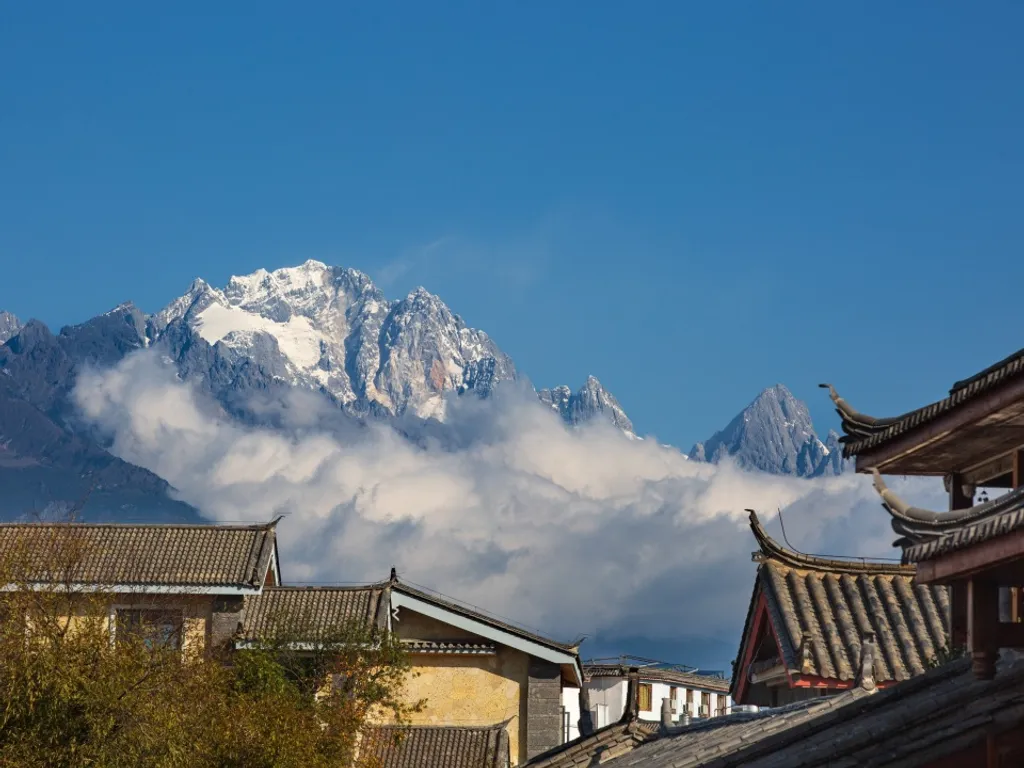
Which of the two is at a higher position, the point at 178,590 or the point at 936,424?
the point at 178,590

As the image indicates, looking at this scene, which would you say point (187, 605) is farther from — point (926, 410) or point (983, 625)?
point (983, 625)

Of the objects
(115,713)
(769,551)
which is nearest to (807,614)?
(769,551)

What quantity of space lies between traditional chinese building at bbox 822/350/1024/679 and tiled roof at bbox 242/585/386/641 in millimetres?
24940

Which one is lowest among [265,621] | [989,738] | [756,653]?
[989,738]

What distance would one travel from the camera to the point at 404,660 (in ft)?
137

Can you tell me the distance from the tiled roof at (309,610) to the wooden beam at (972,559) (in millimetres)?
27982

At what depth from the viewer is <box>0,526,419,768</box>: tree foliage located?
2506 cm

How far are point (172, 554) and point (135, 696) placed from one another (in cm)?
1815

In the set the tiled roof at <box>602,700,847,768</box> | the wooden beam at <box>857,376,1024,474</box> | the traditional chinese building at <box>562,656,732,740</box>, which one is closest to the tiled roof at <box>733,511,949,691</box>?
the tiled roof at <box>602,700,847,768</box>

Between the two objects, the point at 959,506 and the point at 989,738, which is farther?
the point at 959,506

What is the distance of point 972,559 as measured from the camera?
1425 cm

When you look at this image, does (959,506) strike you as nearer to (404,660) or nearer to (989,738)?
(989,738)

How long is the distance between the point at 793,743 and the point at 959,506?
3.98m

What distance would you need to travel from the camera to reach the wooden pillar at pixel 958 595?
18094 millimetres
